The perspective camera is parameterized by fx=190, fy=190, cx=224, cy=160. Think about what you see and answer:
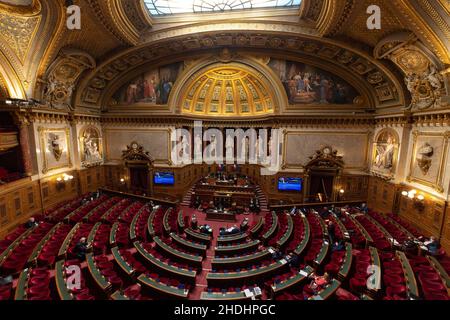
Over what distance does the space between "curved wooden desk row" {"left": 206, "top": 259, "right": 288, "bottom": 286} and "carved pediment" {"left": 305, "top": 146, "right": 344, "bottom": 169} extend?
38.0 ft

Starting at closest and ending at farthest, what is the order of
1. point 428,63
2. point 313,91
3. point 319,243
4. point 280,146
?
point 319,243 < point 428,63 < point 313,91 < point 280,146

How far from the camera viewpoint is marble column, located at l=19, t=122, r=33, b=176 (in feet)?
43.7

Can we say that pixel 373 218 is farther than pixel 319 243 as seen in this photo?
Yes

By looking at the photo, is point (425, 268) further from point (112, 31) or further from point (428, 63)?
point (112, 31)

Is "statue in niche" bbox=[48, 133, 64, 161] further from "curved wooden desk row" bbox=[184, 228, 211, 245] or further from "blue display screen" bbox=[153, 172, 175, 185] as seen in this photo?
"curved wooden desk row" bbox=[184, 228, 211, 245]

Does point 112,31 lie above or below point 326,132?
A: above

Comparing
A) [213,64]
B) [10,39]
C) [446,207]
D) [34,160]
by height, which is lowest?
[446,207]

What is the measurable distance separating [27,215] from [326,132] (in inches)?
960

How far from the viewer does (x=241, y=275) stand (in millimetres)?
8359

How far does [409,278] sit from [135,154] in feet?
69.2

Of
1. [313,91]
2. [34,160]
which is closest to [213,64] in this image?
[313,91]

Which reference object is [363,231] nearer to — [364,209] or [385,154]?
[364,209]

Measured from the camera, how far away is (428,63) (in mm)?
11203

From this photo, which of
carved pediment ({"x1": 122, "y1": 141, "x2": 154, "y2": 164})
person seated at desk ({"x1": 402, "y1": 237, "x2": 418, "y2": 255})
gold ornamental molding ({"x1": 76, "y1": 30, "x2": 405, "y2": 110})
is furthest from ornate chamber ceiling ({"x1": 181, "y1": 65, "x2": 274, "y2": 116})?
person seated at desk ({"x1": 402, "y1": 237, "x2": 418, "y2": 255})
